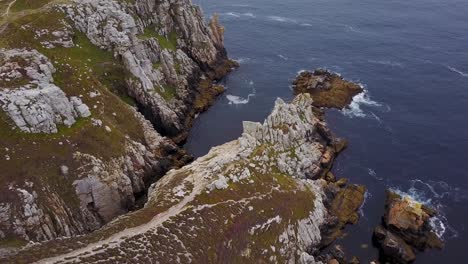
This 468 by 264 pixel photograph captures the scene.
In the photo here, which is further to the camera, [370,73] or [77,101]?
[370,73]

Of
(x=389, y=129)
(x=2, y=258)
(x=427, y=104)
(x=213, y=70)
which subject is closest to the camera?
(x=2, y=258)

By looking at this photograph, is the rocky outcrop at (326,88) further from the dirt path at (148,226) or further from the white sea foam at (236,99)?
the dirt path at (148,226)

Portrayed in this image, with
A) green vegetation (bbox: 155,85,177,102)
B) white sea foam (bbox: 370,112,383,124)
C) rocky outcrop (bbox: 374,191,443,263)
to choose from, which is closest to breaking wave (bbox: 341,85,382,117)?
white sea foam (bbox: 370,112,383,124)

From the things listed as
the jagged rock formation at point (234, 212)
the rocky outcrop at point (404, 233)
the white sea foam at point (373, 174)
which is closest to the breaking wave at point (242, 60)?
the jagged rock formation at point (234, 212)

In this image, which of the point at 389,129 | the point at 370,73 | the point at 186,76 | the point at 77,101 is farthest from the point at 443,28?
the point at 77,101

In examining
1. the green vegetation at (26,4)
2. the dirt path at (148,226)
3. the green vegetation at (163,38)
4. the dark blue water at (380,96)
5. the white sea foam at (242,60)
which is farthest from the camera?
the white sea foam at (242,60)

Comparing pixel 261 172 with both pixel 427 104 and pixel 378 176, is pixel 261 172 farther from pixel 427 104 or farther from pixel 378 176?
pixel 427 104
